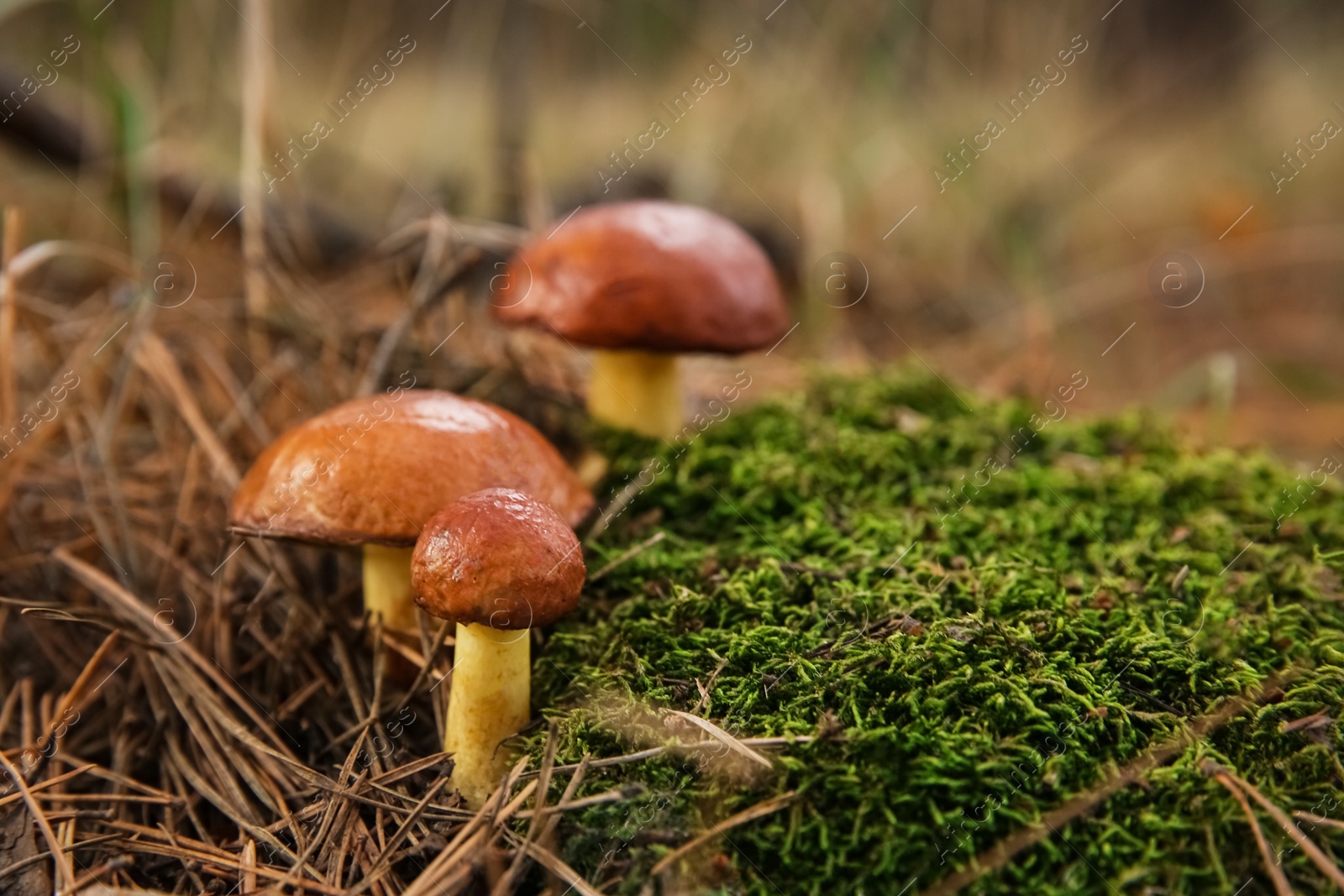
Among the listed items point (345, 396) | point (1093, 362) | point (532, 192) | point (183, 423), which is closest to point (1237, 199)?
point (1093, 362)

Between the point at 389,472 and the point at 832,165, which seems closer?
the point at 389,472

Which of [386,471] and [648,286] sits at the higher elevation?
[648,286]

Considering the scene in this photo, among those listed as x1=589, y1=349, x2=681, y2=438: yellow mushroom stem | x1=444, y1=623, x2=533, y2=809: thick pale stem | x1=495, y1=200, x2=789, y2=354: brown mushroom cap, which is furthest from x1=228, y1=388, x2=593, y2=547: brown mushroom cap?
→ x1=589, y1=349, x2=681, y2=438: yellow mushroom stem

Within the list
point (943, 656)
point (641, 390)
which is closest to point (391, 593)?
point (641, 390)

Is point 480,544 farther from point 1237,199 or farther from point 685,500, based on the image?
point 1237,199

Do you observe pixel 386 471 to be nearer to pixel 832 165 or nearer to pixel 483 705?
pixel 483 705

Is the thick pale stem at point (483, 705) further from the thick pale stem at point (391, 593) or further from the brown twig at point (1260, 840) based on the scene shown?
the brown twig at point (1260, 840)

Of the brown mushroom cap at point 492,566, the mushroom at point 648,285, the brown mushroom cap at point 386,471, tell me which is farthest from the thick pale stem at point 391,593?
the mushroom at point 648,285
